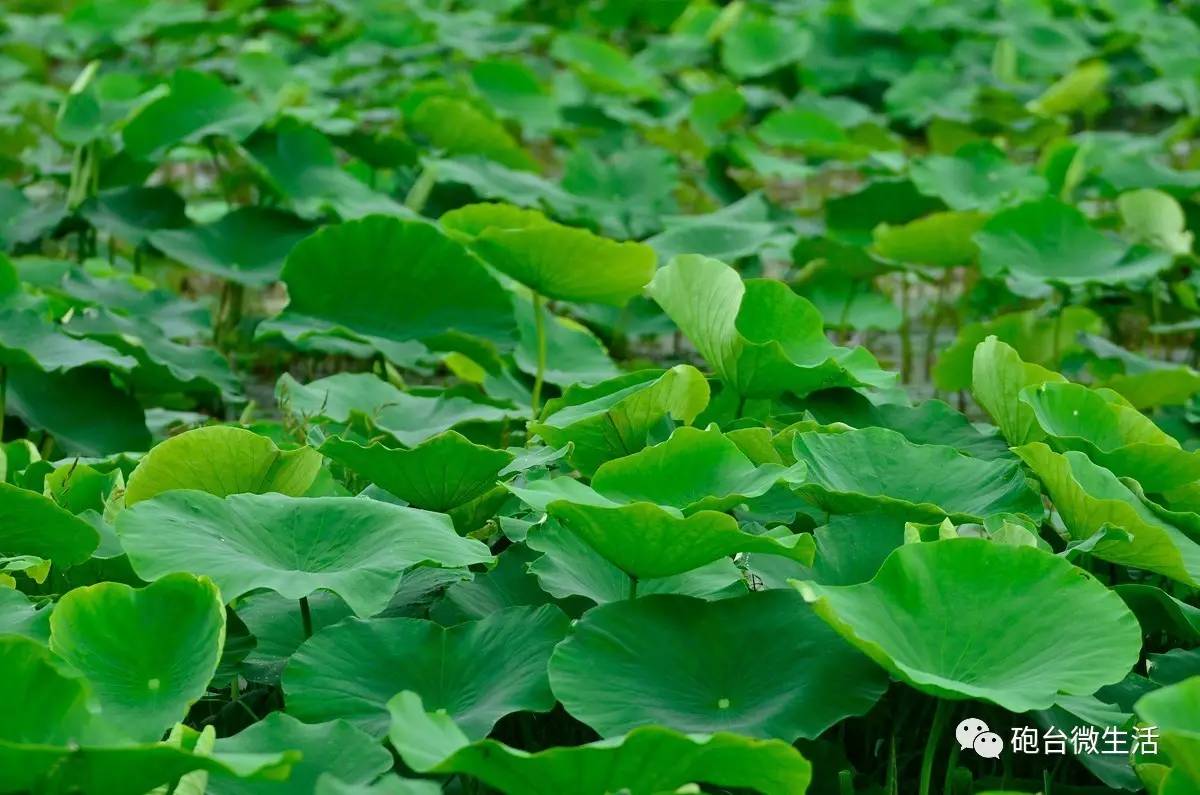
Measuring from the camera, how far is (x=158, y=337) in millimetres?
2264

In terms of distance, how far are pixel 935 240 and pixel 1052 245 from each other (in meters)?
0.21

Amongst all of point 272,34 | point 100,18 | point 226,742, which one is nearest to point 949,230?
point 226,742

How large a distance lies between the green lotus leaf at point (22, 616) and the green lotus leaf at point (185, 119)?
1.60 meters

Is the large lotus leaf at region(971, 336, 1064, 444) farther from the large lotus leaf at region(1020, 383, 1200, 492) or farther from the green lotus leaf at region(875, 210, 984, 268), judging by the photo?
the green lotus leaf at region(875, 210, 984, 268)

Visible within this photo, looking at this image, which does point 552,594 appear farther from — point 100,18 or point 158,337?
point 100,18

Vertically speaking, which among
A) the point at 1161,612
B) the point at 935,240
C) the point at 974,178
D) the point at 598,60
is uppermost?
the point at 1161,612

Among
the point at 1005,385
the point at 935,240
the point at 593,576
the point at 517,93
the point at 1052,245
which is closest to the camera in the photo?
the point at 593,576

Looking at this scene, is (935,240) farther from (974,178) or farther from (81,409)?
(81,409)

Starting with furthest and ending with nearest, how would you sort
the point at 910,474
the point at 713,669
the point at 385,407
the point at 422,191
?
the point at 422,191, the point at 385,407, the point at 910,474, the point at 713,669

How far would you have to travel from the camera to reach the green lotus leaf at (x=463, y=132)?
3.18 meters

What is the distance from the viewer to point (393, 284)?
2.21 metres

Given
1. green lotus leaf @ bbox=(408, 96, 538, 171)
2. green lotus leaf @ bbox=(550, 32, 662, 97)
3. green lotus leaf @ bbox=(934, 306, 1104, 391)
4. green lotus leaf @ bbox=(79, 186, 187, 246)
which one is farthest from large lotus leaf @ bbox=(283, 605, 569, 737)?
green lotus leaf @ bbox=(550, 32, 662, 97)

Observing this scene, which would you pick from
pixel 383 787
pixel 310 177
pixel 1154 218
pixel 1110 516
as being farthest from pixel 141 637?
pixel 1154 218

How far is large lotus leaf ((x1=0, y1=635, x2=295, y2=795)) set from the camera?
38.8 inches
